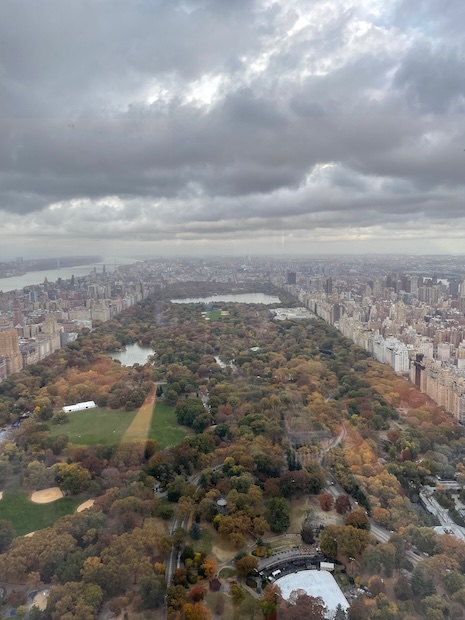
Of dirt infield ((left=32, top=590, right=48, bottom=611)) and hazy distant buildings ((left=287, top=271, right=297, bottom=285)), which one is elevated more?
hazy distant buildings ((left=287, top=271, right=297, bottom=285))

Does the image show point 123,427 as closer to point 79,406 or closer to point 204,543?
point 79,406

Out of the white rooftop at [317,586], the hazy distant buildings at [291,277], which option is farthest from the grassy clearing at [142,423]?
the hazy distant buildings at [291,277]

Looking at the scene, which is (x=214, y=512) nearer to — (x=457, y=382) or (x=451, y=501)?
(x=451, y=501)


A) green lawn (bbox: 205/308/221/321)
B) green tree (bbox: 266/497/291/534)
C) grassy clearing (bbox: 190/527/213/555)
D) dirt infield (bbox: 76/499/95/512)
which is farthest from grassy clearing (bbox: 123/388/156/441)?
green lawn (bbox: 205/308/221/321)

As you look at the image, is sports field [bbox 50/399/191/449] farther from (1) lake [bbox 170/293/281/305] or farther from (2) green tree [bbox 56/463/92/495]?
(1) lake [bbox 170/293/281/305]

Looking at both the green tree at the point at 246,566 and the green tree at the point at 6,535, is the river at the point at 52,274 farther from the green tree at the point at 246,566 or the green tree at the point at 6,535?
the green tree at the point at 246,566

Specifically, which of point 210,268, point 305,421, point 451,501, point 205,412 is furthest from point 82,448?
point 210,268
